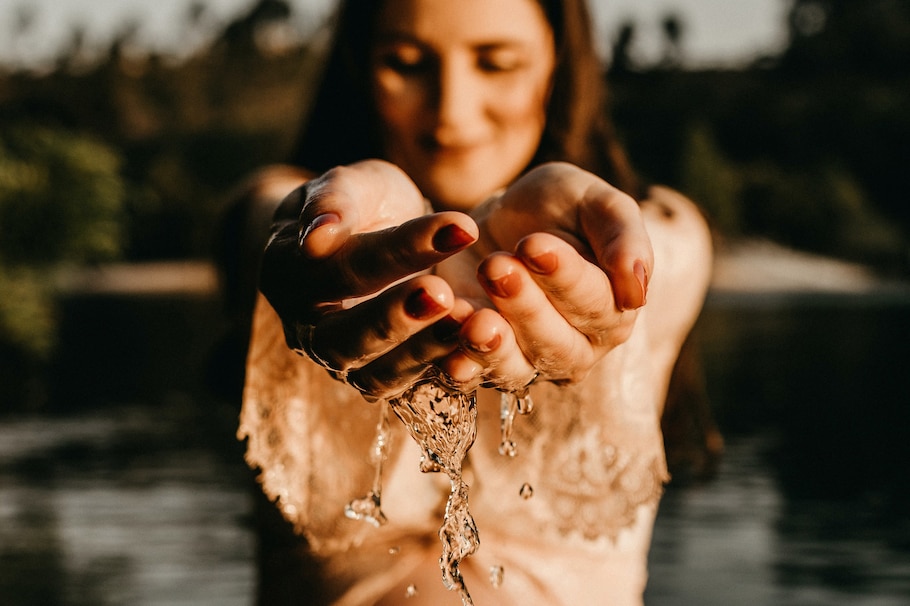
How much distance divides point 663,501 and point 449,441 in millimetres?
14259

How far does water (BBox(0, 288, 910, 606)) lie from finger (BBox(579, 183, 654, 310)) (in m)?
5.80

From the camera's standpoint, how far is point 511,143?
2596 millimetres

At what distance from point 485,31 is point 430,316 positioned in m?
0.97

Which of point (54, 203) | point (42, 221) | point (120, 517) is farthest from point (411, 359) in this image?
point (54, 203)

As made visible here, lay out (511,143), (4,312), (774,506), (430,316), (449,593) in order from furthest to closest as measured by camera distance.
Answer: (4,312), (774,506), (511,143), (449,593), (430,316)

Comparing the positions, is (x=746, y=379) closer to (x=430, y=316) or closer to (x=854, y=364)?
(x=854, y=364)

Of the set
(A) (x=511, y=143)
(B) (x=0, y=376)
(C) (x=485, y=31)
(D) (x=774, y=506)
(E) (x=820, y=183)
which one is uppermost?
(C) (x=485, y=31)

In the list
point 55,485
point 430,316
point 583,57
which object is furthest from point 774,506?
point 430,316

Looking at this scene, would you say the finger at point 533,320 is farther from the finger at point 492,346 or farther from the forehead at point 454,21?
the forehead at point 454,21

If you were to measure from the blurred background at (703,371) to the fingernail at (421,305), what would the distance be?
115 centimetres

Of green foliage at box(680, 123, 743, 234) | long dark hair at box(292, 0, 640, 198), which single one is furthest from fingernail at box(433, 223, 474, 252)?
green foliage at box(680, 123, 743, 234)

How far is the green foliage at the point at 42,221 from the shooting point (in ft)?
81.8

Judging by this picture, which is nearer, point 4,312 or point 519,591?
point 519,591

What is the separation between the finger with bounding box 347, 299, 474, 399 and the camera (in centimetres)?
169
